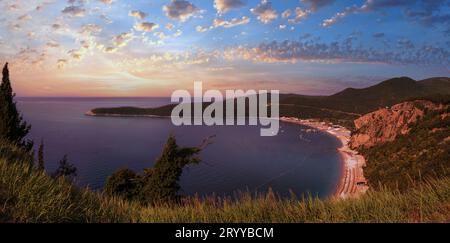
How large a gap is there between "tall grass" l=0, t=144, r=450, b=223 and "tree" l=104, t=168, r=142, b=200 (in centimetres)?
2289

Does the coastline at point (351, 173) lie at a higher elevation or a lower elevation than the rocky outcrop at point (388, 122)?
lower

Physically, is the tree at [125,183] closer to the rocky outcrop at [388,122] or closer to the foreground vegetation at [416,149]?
the foreground vegetation at [416,149]

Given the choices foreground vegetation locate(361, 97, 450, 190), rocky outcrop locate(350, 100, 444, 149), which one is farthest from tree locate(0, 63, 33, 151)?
rocky outcrop locate(350, 100, 444, 149)

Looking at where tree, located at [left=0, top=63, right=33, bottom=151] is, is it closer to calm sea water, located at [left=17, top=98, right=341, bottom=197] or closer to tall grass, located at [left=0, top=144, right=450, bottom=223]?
tall grass, located at [left=0, top=144, right=450, bottom=223]

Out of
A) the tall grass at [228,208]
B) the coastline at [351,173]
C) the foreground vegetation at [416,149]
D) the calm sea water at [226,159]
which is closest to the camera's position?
the tall grass at [228,208]

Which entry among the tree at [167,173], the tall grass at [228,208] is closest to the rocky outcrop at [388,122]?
the tree at [167,173]

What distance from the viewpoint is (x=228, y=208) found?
15.2ft

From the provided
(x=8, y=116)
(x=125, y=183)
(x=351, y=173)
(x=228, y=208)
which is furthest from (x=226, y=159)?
(x=228, y=208)

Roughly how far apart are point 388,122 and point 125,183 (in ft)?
289

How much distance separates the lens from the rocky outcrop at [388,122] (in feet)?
266

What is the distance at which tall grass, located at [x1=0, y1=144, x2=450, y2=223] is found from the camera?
12.4 ft

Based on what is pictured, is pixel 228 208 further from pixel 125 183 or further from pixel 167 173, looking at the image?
pixel 125 183

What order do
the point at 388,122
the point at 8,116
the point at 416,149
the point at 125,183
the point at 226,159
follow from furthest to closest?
1. the point at 226,159
2. the point at 388,122
3. the point at 416,149
4. the point at 125,183
5. the point at 8,116

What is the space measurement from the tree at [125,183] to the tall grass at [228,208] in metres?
22.9
